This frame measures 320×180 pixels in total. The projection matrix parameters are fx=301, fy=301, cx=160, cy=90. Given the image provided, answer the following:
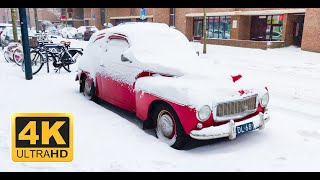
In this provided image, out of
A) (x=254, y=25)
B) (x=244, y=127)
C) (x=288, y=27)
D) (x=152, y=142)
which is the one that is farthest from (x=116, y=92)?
(x=254, y=25)

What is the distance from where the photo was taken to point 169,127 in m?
4.59

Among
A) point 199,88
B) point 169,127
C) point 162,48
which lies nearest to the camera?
point 199,88

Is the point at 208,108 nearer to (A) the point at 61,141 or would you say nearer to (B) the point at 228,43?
(A) the point at 61,141

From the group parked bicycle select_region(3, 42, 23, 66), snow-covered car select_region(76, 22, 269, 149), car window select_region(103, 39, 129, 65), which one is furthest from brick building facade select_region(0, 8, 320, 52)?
car window select_region(103, 39, 129, 65)

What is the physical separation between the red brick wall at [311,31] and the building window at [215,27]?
23.8 ft

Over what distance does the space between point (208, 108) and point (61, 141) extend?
6.54 feet

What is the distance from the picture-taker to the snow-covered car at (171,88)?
4246 mm

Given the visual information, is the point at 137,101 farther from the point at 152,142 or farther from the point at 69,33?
the point at 69,33

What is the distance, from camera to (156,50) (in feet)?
18.5

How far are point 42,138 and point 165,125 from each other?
183 cm

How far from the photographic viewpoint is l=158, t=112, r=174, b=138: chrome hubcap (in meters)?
4.56

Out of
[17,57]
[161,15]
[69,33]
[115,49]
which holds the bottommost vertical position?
[17,57]

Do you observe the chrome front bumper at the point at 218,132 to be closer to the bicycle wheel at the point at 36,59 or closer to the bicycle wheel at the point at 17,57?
the bicycle wheel at the point at 36,59
